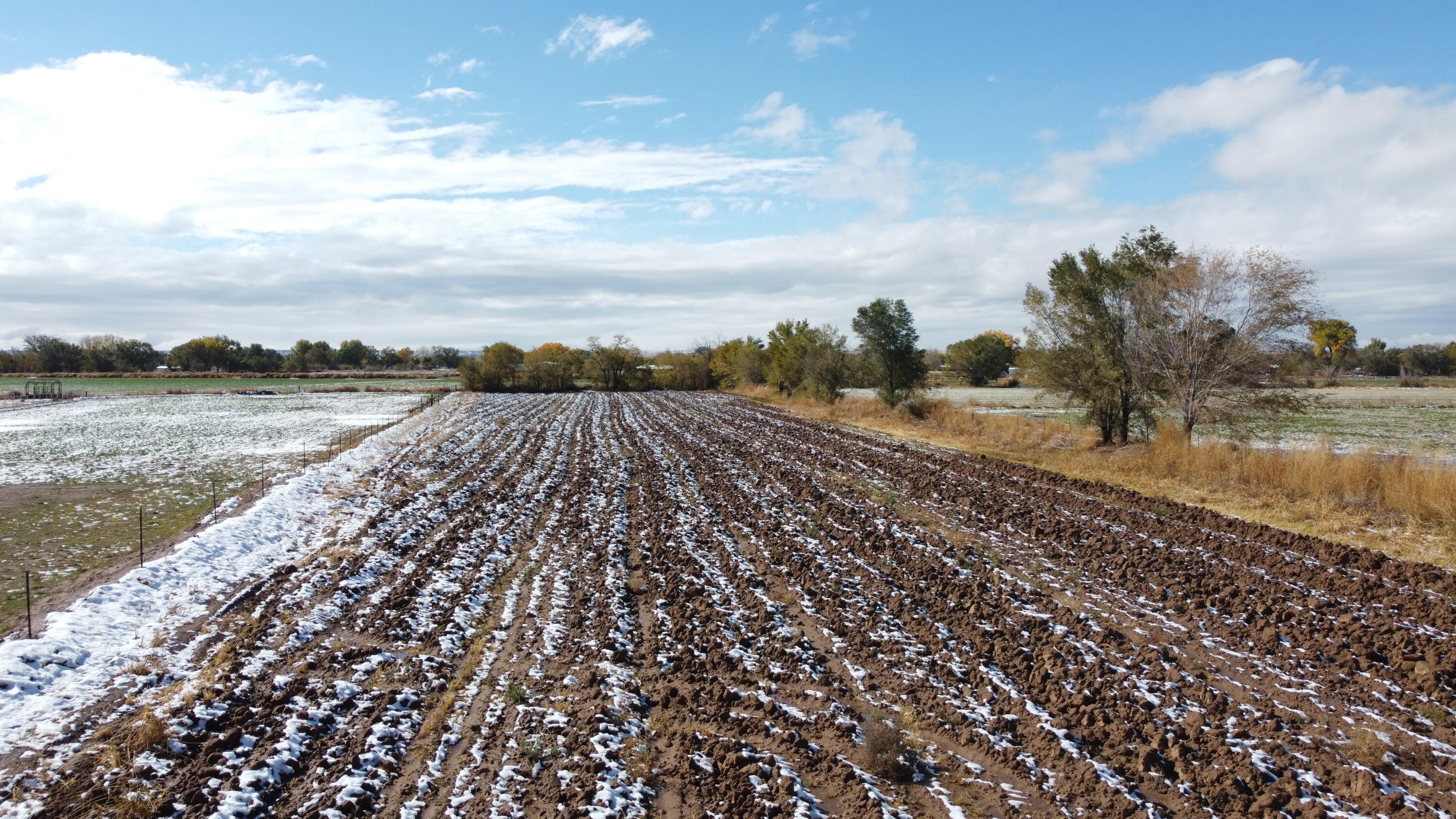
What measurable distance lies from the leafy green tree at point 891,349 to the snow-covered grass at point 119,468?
27147 millimetres

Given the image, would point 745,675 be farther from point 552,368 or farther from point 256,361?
point 256,361

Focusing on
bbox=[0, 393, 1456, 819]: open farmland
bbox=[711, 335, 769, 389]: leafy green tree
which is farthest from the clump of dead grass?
bbox=[711, 335, 769, 389]: leafy green tree

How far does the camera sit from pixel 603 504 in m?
17.4

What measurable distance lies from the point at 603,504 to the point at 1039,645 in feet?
36.4

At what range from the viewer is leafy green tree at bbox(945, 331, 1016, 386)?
8831cm

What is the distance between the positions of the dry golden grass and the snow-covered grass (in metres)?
21.3

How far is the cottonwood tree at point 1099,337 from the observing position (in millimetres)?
24234

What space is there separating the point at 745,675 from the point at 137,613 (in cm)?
819

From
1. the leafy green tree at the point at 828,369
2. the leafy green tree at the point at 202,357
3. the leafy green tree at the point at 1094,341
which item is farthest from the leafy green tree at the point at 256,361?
the leafy green tree at the point at 1094,341

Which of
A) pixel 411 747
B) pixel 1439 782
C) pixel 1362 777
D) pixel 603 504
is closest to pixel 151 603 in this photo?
pixel 411 747

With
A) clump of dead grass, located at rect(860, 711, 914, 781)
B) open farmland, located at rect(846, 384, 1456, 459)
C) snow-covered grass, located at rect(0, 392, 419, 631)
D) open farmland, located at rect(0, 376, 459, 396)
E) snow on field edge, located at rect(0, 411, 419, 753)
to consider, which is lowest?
clump of dead grass, located at rect(860, 711, 914, 781)

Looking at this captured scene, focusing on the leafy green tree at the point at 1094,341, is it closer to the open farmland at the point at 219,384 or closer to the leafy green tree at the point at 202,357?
the open farmland at the point at 219,384

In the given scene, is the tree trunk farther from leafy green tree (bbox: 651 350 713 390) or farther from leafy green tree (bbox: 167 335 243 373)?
leafy green tree (bbox: 167 335 243 373)

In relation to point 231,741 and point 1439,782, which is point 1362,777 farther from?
point 231,741
